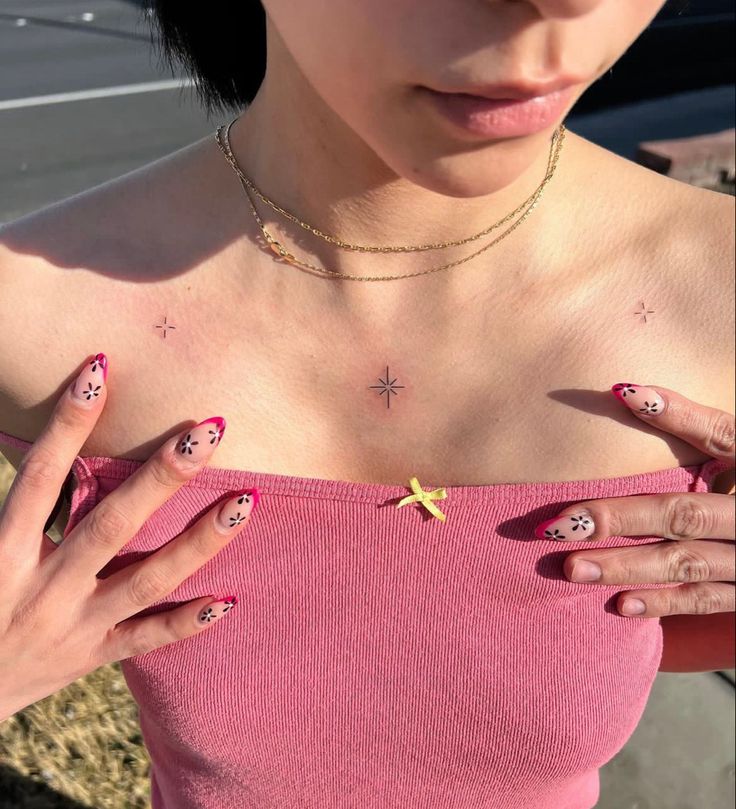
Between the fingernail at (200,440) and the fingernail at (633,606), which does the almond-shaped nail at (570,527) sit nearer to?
the fingernail at (633,606)

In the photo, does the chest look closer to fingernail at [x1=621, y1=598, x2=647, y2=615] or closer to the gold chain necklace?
the gold chain necklace

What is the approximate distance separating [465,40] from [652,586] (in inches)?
31.3

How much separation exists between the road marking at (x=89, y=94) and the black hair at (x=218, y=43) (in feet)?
23.8

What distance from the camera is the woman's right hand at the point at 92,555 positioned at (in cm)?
110

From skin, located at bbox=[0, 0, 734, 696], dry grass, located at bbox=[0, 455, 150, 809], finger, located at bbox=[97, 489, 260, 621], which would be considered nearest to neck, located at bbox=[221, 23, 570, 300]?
skin, located at bbox=[0, 0, 734, 696]

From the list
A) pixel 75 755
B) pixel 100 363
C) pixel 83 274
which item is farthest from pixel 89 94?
pixel 100 363

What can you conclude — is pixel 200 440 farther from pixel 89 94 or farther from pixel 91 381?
pixel 89 94

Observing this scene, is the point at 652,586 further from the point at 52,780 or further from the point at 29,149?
the point at 29,149

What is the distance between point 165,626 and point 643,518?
0.65 meters

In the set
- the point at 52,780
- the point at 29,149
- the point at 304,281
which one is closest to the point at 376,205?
the point at 304,281

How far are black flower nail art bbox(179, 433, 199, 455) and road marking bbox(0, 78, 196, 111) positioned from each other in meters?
7.75

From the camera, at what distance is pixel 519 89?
0.77m

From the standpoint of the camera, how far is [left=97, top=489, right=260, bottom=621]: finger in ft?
3.61

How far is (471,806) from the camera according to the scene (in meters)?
1.26
